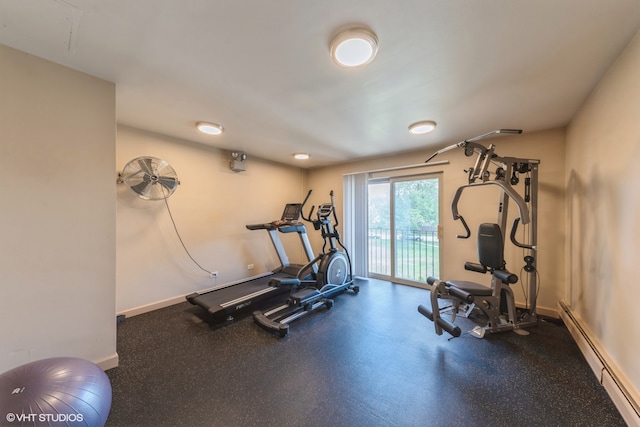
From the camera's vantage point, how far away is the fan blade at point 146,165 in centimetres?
259

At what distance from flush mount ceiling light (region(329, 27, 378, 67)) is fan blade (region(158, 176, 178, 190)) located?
7.99 ft

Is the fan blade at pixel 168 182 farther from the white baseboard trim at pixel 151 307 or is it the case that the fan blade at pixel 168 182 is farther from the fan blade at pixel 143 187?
the white baseboard trim at pixel 151 307

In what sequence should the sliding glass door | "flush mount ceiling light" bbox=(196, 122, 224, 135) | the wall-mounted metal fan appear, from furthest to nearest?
the sliding glass door
"flush mount ceiling light" bbox=(196, 122, 224, 135)
the wall-mounted metal fan

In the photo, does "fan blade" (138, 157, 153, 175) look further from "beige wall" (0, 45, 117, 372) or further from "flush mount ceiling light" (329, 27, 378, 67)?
"flush mount ceiling light" (329, 27, 378, 67)

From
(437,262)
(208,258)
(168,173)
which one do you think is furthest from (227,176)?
(437,262)

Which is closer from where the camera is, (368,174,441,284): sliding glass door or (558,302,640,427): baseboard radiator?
(558,302,640,427): baseboard radiator

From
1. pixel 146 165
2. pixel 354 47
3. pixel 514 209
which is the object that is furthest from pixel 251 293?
pixel 514 209

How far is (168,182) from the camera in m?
2.80

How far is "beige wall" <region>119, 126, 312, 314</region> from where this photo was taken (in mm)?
2799

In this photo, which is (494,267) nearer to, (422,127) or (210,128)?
(422,127)

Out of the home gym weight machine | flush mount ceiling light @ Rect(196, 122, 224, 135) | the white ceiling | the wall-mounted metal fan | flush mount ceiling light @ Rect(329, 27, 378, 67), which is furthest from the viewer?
flush mount ceiling light @ Rect(196, 122, 224, 135)

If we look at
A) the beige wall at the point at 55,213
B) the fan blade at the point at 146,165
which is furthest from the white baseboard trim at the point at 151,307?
the fan blade at the point at 146,165

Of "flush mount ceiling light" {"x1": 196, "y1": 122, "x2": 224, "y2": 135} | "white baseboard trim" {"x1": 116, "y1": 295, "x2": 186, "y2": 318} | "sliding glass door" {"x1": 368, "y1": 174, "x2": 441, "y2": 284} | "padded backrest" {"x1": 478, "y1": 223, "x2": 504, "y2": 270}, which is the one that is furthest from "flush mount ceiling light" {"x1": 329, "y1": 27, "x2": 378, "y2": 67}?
"white baseboard trim" {"x1": 116, "y1": 295, "x2": 186, "y2": 318}

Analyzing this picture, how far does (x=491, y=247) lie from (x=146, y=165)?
156 inches
